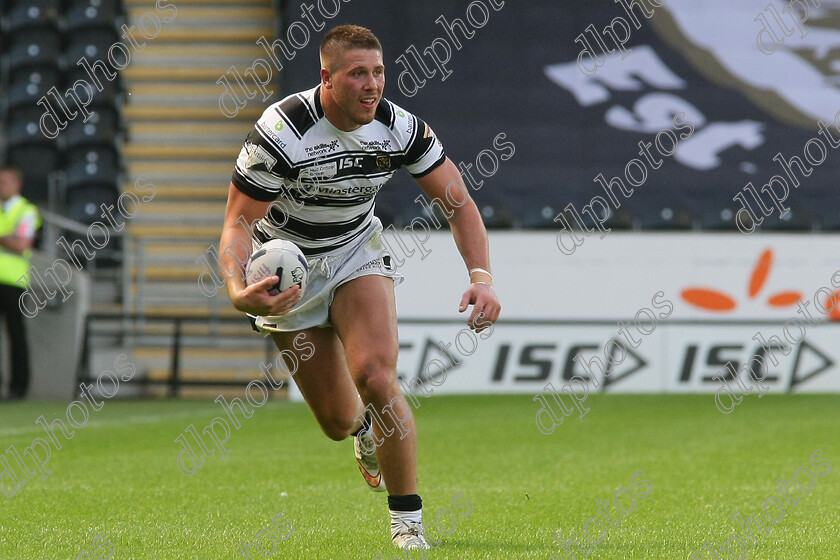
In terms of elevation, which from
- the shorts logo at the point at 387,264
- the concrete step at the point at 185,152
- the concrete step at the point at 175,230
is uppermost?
the shorts logo at the point at 387,264

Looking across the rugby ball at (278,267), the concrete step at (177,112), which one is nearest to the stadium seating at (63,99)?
the concrete step at (177,112)

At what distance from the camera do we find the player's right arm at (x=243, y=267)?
13.8ft

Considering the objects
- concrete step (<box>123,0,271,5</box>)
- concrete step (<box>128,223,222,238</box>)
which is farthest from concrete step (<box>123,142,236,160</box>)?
concrete step (<box>123,0,271,5</box>)

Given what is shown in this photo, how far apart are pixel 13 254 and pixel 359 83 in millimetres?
9008

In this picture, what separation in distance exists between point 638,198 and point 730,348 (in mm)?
2689

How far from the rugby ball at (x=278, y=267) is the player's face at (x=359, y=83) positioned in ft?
1.96

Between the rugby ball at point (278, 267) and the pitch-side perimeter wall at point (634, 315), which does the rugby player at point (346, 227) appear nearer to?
the rugby ball at point (278, 267)

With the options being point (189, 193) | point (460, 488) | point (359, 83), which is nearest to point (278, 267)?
point (359, 83)

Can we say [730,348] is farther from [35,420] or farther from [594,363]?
[35,420]

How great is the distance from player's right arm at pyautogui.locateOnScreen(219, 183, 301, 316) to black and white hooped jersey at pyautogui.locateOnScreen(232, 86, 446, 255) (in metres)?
0.06

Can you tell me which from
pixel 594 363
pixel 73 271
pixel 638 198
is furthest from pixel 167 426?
pixel 638 198

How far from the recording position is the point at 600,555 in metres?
4.27

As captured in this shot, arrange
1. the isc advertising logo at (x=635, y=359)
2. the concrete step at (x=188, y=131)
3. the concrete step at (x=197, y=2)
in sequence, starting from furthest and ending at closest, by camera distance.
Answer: the concrete step at (x=197, y=2) → the concrete step at (x=188, y=131) → the isc advertising logo at (x=635, y=359)

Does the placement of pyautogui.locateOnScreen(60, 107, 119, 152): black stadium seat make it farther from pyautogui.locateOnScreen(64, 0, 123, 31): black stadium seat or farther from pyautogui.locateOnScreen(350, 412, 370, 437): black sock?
pyautogui.locateOnScreen(350, 412, 370, 437): black sock
